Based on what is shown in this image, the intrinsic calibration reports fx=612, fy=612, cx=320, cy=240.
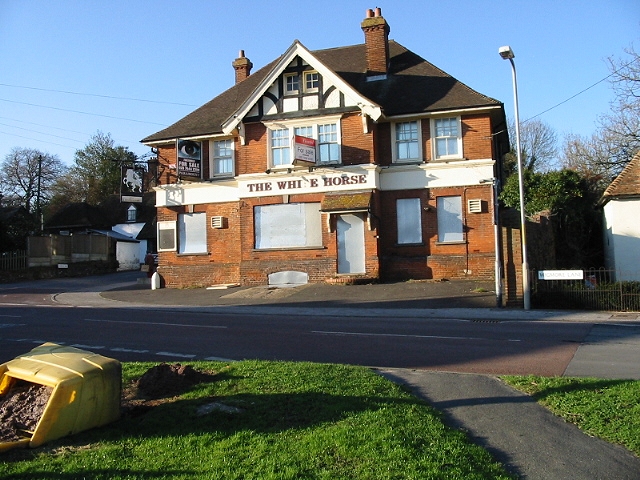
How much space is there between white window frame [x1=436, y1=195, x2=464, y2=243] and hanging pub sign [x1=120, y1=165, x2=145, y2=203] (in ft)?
47.1

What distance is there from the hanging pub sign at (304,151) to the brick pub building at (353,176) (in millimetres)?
62

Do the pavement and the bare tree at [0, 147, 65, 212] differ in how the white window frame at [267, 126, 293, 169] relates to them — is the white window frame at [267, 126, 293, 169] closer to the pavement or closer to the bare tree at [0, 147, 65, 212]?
the pavement

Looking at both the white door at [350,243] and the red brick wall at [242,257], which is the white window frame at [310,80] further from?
the white door at [350,243]

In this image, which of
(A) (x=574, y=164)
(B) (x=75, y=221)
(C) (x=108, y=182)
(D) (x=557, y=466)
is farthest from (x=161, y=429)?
(C) (x=108, y=182)

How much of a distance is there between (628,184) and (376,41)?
1296 centimetres

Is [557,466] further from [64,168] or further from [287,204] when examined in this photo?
[64,168]

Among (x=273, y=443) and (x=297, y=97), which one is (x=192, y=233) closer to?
(x=297, y=97)

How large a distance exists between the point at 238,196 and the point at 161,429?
22.4m

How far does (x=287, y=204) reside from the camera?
1069 inches

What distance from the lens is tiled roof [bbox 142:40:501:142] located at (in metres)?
26.4

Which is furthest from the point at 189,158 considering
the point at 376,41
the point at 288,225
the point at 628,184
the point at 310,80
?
the point at 628,184

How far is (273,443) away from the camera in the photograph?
216 inches

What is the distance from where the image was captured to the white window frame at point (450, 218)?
26.0 m

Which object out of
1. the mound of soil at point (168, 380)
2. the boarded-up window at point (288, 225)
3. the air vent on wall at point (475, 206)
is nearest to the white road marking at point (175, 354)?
the mound of soil at point (168, 380)
